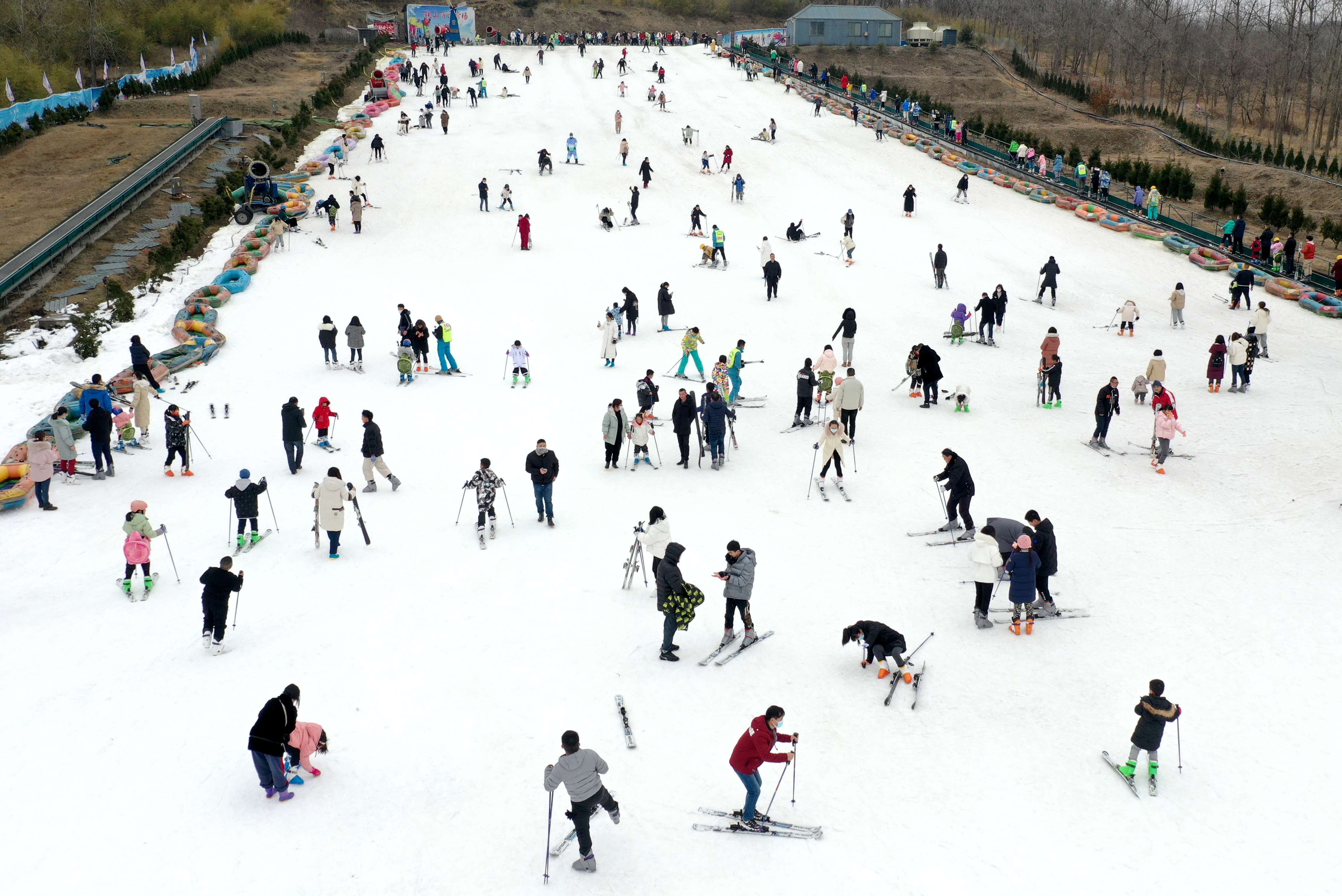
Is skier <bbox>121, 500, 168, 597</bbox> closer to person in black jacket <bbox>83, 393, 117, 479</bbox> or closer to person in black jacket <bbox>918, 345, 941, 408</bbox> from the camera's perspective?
person in black jacket <bbox>83, 393, 117, 479</bbox>

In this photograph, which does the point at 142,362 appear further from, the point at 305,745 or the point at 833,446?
the point at 833,446

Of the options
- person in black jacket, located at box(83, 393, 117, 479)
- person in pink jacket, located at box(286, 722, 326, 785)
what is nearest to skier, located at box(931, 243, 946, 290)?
person in black jacket, located at box(83, 393, 117, 479)

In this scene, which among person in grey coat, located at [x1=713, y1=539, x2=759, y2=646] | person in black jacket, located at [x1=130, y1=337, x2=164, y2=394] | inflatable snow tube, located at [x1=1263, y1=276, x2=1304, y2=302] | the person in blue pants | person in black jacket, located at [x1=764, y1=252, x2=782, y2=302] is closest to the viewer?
person in grey coat, located at [x1=713, y1=539, x2=759, y2=646]

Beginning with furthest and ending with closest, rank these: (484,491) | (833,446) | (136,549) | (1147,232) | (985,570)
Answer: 1. (1147,232)
2. (833,446)
3. (484,491)
4. (136,549)
5. (985,570)

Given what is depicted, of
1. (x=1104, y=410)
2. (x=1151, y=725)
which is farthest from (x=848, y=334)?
(x=1151, y=725)

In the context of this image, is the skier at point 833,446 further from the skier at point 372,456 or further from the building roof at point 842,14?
the building roof at point 842,14

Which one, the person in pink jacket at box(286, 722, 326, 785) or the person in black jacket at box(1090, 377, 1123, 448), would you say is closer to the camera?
the person in pink jacket at box(286, 722, 326, 785)
